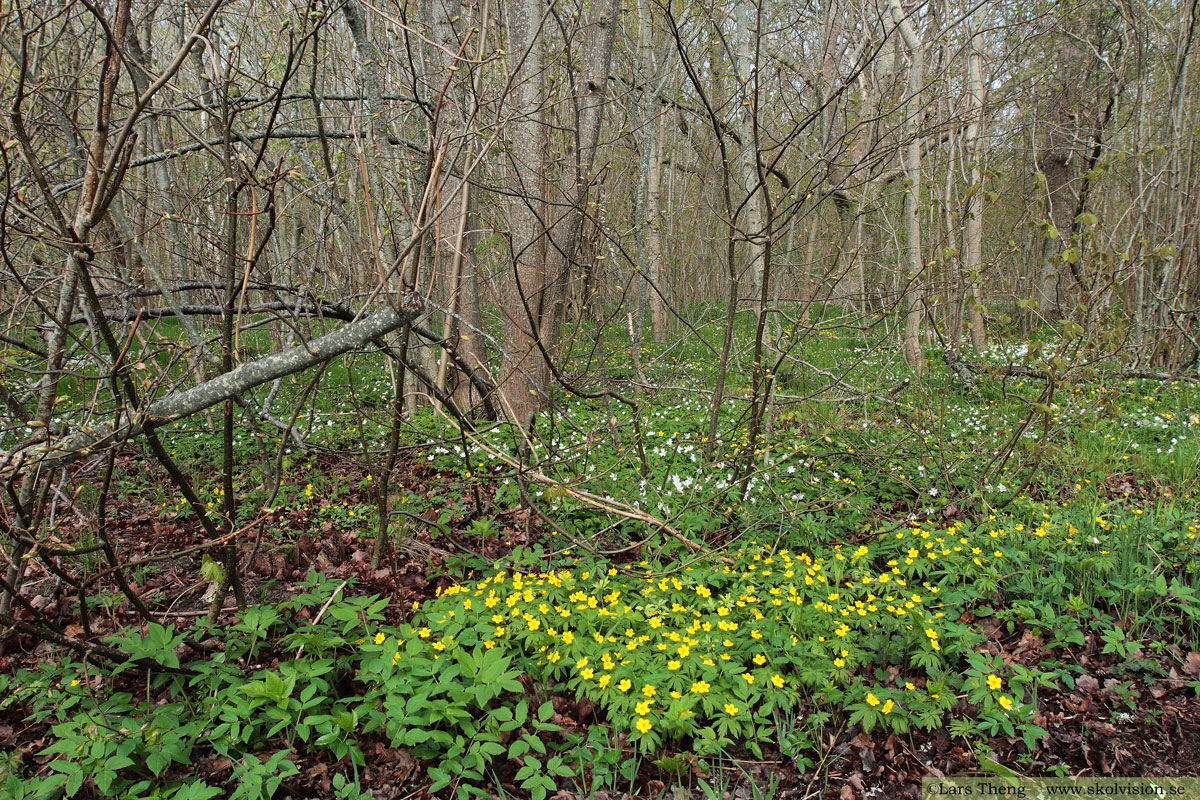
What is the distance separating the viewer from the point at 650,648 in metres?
2.60

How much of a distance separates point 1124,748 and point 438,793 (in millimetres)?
2445

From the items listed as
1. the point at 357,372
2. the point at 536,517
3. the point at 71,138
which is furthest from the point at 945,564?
the point at 357,372

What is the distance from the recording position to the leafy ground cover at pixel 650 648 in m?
2.23

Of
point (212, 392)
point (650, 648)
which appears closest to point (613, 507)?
point (650, 648)

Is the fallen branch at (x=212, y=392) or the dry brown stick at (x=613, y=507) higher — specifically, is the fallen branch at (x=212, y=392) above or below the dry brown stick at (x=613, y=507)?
above

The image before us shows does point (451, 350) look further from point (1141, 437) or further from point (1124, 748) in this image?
point (1141, 437)

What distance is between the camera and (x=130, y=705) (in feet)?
7.41

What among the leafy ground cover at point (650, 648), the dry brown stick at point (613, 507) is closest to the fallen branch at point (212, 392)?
the leafy ground cover at point (650, 648)

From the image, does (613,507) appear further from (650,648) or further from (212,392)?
(212,392)

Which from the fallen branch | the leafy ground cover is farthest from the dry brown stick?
the fallen branch

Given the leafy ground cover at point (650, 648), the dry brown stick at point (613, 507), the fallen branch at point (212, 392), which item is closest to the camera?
the fallen branch at point (212, 392)

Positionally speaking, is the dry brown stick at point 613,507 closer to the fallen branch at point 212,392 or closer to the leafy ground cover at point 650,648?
the leafy ground cover at point 650,648

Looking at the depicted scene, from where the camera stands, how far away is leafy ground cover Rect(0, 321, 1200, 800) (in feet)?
7.32

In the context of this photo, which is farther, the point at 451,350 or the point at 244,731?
→ the point at 451,350
